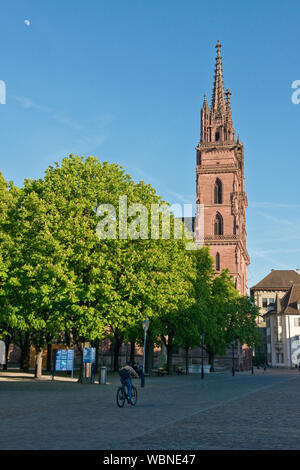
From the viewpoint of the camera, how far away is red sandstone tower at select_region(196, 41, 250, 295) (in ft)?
298

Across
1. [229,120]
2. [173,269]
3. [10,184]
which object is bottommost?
[173,269]

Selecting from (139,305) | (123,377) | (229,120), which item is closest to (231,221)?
(229,120)

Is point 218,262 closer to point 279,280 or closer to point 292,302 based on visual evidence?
point 292,302

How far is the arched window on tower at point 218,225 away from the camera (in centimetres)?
9338

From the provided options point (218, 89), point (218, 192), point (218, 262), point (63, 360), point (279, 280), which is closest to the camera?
point (63, 360)

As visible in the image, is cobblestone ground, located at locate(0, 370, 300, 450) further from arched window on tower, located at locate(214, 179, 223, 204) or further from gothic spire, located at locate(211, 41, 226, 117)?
gothic spire, located at locate(211, 41, 226, 117)

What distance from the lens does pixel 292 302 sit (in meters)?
108

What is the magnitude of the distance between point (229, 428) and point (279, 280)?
12935cm

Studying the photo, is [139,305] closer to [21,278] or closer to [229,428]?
[21,278]

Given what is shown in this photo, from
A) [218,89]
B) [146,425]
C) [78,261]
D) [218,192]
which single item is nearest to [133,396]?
[146,425]

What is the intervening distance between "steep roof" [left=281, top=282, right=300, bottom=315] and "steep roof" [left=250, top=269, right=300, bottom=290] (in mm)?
24383

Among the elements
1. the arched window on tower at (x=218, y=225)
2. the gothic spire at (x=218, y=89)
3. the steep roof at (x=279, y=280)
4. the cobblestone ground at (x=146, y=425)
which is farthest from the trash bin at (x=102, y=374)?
the steep roof at (x=279, y=280)

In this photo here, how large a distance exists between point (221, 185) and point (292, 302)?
31481 mm

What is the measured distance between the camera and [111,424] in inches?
522
